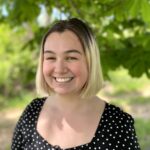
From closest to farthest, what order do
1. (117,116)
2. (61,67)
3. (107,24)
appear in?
1. (61,67)
2. (117,116)
3. (107,24)

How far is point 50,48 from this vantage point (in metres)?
1.97

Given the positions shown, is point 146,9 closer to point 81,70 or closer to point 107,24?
point 81,70

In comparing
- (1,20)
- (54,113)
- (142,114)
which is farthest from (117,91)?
(54,113)

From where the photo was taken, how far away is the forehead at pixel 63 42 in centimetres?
194

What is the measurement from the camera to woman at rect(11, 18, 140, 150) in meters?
1.94

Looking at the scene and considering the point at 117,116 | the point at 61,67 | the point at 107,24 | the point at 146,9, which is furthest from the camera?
the point at 107,24

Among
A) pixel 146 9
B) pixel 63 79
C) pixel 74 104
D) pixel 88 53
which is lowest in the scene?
pixel 74 104

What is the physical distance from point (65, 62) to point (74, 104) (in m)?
0.23

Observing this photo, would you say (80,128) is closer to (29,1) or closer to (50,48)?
(50,48)

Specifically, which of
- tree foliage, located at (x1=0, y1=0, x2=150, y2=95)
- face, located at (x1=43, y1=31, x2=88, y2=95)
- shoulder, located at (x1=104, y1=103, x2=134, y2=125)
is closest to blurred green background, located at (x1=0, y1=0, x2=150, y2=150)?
tree foliage, located at (x1=0, y1=0, x2=150, y2=95)

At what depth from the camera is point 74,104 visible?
2055 mm

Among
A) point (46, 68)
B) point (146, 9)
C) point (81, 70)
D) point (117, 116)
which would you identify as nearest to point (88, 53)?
point (81, 70)

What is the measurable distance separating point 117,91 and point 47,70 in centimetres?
938

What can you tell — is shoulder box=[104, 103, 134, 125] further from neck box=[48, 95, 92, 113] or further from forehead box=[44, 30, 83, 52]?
forehead box=[44, 30, 83, 52]
